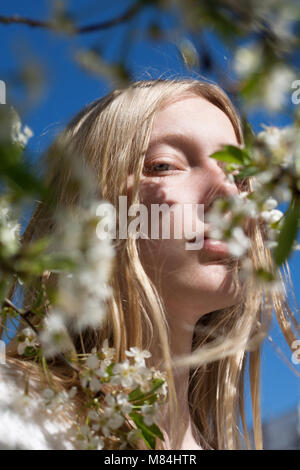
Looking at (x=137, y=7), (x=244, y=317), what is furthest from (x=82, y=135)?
(x=137, y=7)

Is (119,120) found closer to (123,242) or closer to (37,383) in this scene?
(123,242)

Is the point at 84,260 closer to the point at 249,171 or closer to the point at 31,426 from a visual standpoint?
the point at 249,171

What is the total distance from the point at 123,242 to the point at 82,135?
401mm

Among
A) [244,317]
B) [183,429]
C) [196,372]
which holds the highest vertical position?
[244,317]

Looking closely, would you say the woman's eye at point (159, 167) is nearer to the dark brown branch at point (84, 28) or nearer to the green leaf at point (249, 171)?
the green leaf at point (249, 171)

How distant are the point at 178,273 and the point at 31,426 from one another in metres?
0.40

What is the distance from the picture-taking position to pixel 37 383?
0.98m

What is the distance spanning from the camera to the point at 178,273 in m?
1.08

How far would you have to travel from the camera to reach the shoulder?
88 cm
